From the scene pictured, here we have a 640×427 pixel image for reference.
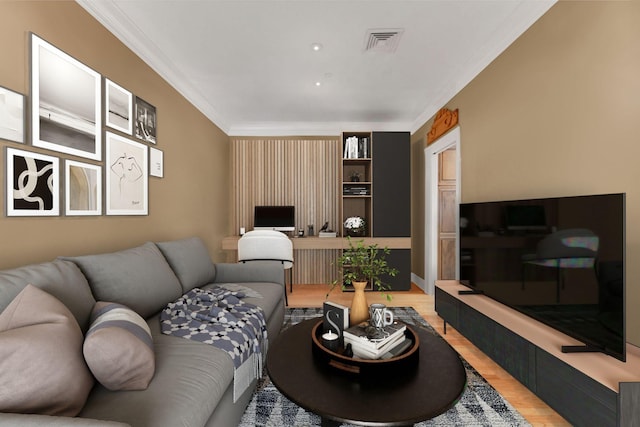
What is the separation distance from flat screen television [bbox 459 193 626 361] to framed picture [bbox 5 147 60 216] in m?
2.88

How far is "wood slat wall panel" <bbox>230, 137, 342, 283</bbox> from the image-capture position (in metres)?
4.86

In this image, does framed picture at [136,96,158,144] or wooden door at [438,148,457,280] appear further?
wooden door at [438,148,457,280]

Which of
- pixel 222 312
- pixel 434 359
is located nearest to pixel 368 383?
pixel 434 359

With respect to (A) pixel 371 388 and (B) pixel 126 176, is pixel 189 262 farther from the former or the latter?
(A) pixel 371 388

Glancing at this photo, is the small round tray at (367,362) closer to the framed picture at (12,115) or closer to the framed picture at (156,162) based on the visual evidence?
the framed picture at (12,115)

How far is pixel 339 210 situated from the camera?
4.83m

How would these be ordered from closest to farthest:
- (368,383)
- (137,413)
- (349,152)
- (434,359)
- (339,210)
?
(137,413), (368,383), (434,359), (349,152), (339,210)

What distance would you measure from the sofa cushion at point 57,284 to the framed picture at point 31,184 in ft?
1.48

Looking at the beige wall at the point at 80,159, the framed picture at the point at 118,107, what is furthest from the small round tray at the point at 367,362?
the framed picture at the point at 118,107

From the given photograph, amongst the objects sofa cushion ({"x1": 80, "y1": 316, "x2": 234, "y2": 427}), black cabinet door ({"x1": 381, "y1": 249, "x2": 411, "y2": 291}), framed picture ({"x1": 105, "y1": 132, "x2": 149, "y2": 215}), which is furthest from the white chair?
sofa cushion ({"x1": 80, "y1": 316, "x2": 234, "y2": 427})

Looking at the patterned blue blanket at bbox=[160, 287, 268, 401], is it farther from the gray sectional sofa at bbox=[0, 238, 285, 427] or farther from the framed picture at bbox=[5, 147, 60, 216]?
the framed picture at bbox=[5, 147, 60, 216]

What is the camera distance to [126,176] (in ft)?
7.68

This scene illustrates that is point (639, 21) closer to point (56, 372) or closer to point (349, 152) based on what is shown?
point (56, 372)

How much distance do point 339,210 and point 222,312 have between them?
3192mm
